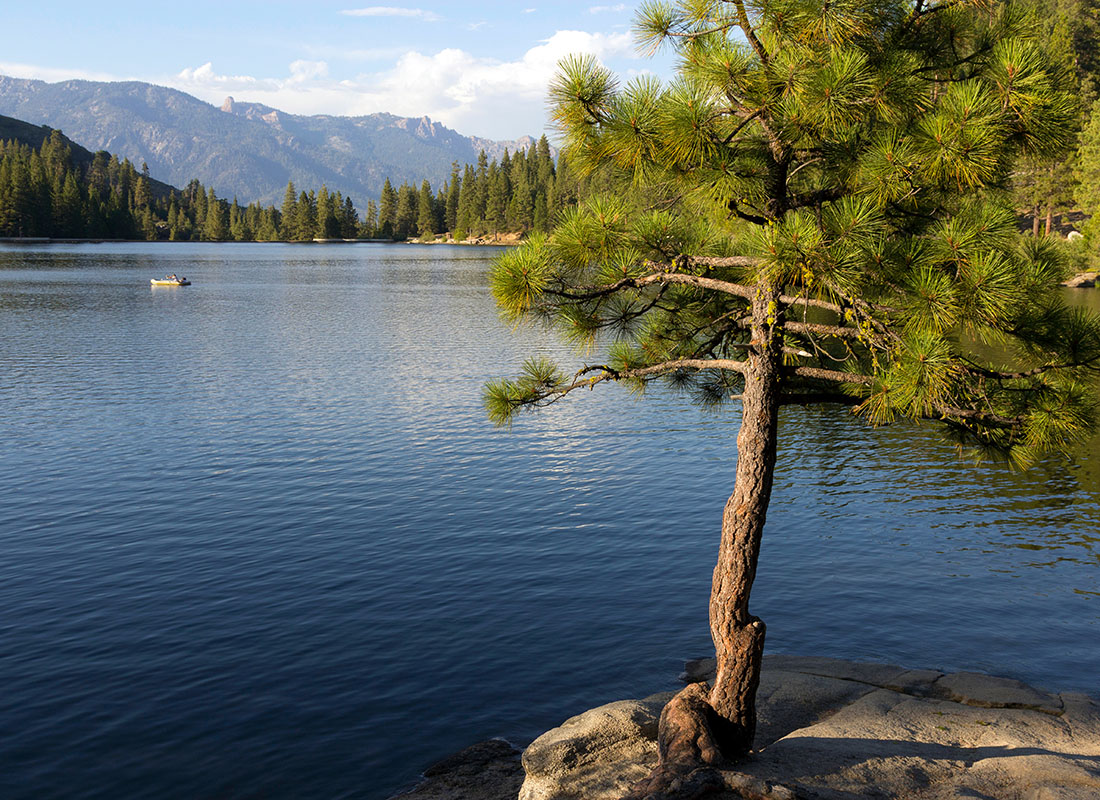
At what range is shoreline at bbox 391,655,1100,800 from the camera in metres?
9.02

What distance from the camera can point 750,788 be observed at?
8.22 metres

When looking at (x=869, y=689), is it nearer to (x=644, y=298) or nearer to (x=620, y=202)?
(x=644, y=298)

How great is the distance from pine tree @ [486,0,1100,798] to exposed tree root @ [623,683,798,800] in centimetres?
4

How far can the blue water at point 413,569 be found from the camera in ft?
42.9

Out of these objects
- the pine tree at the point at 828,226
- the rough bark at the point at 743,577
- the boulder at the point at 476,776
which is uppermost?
the pine tree at the point at 828,226

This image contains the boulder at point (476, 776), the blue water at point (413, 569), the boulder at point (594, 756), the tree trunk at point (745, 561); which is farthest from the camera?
the blue water at point (413, 569)

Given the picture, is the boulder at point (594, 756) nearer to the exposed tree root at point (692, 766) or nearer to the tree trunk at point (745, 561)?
the exposed tree root at point (692, 766)

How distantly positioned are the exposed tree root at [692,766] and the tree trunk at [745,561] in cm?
29

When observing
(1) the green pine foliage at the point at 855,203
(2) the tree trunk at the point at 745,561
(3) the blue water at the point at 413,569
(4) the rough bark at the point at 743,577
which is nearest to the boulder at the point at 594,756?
(4) the rough bark at the point at 743,577

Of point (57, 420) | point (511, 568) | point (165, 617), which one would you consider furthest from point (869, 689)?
point (57, 420)

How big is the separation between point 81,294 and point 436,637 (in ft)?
263

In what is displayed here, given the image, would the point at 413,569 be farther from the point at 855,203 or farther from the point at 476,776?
the point at 855,203

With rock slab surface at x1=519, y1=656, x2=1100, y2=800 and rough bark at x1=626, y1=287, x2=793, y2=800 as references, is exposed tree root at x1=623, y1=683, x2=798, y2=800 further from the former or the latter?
rock slab surface at x1=519, y1=656, x2=1100, y2=800

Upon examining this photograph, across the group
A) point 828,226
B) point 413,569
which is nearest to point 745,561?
point 828,226
